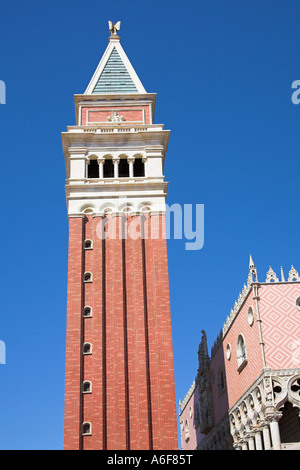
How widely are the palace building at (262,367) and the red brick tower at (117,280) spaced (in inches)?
176

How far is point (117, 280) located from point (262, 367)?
1150 cm

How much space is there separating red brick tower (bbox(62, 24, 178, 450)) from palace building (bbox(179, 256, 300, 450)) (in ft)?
14.6

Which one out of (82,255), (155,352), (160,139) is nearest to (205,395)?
(155,352)

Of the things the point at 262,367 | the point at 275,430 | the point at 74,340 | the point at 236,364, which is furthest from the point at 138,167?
the point at 275,430

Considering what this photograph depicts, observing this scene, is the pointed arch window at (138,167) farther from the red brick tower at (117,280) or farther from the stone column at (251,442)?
the stone column at (251,442)

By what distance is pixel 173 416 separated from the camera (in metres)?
39.0

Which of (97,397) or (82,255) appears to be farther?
(82,255)

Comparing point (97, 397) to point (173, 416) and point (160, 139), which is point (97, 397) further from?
point (160, 139)

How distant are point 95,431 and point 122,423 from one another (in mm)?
1573

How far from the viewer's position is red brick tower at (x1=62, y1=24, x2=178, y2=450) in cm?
3891

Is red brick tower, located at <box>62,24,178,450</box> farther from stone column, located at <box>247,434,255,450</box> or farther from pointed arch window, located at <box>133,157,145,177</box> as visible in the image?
stone column, located at <box>247,434,255,450</box>

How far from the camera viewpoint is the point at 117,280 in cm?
4388

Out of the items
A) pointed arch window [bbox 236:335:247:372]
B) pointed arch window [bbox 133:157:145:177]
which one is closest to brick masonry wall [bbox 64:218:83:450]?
pointed arch window [bbox 133:157:145:177]

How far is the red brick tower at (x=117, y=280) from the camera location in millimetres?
38906
